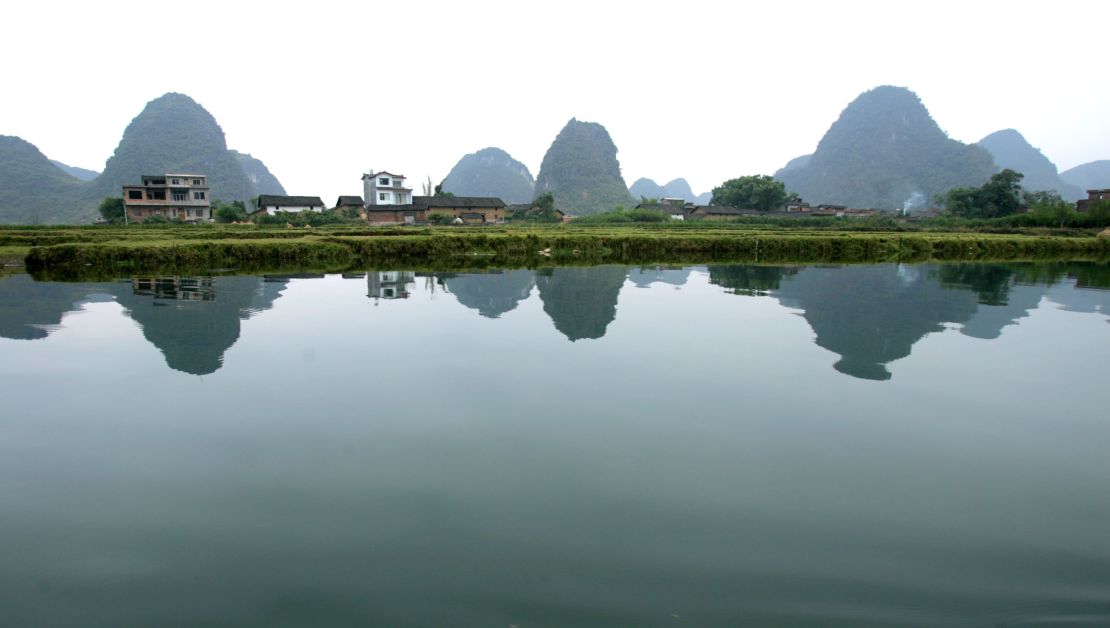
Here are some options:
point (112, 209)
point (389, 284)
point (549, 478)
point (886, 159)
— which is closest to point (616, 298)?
point (389, 284)

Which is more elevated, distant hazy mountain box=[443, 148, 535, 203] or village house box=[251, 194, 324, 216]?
distant hazy mountain box=[443, 148, 535, 203]

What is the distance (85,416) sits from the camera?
7465 mm

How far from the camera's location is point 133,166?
357 ft

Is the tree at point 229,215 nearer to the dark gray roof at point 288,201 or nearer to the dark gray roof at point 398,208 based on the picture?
the dark gray roof at point 288,201

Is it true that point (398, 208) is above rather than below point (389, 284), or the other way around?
above

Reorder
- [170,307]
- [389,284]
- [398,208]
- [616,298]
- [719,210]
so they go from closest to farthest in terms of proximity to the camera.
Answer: [170,307], [616,298], [389,284], [398,208], [719,210]

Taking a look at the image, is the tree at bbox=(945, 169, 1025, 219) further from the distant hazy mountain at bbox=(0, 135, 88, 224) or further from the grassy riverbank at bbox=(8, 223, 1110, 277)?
the distant hazy mountain at bbox=(0, 135, 88, 224)

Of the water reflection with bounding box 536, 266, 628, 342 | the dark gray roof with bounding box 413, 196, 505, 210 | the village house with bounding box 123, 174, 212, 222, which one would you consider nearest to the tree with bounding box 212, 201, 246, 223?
the village house with bounding box 123, 174, 212, 222

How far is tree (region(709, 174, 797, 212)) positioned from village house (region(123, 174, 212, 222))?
230 ft

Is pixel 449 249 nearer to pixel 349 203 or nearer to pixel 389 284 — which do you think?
pixel 389 284

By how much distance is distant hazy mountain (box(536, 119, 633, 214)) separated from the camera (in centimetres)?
13612

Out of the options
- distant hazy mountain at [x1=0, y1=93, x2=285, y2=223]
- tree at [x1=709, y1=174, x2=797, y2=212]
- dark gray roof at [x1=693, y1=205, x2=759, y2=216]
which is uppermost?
distant hazy mountain at [x1=0, y1=93, x2=285, y2=223]

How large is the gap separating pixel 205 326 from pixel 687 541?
41.7ft

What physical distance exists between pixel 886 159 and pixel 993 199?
8282 centimetres
